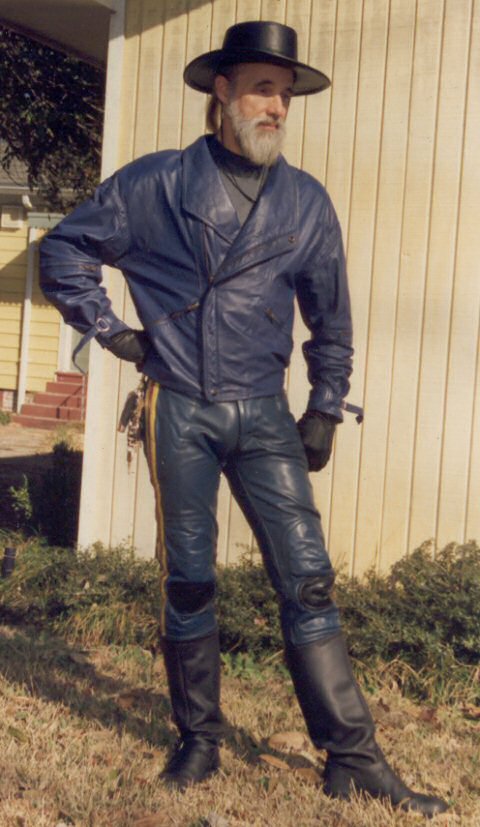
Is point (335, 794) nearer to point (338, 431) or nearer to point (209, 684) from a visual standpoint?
point (209, 684)

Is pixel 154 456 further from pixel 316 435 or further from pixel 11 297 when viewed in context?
pixel 11 297

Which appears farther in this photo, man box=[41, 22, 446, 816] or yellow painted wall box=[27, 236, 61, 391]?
yellow painted wall box=[27, 236, 61, 391]

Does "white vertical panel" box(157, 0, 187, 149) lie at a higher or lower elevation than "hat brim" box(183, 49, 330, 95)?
higher

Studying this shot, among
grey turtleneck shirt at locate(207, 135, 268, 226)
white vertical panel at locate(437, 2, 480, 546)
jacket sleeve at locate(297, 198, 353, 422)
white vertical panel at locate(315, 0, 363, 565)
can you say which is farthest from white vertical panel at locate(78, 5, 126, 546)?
grey turtleneck shirt at locate(207, 135, 268, 226)

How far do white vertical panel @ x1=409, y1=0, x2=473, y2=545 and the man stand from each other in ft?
6.54

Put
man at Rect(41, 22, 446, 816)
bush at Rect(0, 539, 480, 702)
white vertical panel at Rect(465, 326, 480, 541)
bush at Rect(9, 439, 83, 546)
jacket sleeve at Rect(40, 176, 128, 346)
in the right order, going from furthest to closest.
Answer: bush at Rect(9, 439, 83, 546) → white vertical panel at Rect(465, 326, 480, 541) → bush at Rect(0, 539, 480, 702) → jacket sleeve at Rect(40, 176, 128, 346) → man at Rect(41, 22, 446, 816)

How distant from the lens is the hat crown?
400cm

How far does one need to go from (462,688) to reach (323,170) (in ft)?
8.76

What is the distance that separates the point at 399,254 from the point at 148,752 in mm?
2860

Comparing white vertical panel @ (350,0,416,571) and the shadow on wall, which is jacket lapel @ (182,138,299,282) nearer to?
white vertical panel @ (350,0,416,571)

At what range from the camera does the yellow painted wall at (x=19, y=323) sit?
55.3ft

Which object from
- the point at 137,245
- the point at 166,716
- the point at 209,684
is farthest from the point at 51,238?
the point at 166,716

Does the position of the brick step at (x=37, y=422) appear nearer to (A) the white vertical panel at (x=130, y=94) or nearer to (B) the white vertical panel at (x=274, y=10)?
(A) the white vertical panel at (x=130, y=94)

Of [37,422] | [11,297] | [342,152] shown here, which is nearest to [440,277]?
[342,152]
